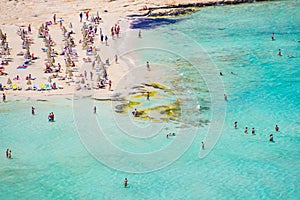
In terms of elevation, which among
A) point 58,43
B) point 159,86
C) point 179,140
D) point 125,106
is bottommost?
point 179,140

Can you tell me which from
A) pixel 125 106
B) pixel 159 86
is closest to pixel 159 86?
pixel 159 86

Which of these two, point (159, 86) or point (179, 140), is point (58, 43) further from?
point (179, 140)

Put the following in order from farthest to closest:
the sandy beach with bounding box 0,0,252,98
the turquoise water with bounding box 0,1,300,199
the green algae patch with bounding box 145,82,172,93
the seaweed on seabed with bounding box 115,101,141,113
Result: 1. the sandy beach with bounding box 0,0,252,98
2. the green algae patch with bounding box 145,82,172,93
3. the seaweed on seabed with bounding box 115,101,141,113
4. the turquoise water with bounding box 0,1,300,199

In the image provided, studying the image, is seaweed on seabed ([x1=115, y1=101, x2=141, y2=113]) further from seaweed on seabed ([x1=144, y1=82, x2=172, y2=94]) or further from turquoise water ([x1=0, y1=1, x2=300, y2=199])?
seaweed on seabed ([x1=144, y1=82, x2=172, y2=94])

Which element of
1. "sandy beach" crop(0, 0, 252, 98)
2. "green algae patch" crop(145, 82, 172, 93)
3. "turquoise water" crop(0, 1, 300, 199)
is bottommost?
"turquoise water" crop(0, 1, 300, 199)

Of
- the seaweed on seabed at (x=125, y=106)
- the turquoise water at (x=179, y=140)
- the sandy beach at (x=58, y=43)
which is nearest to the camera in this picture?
the turquoise water at (x=179, y=140)

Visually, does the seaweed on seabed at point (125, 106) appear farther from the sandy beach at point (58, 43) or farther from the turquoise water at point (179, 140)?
the sandy beach at point (58, 43)

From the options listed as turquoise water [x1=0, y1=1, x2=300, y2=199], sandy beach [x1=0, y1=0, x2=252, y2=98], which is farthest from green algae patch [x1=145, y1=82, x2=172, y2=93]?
sandy beach [x1=0, y1=0, x2=252, y2=98]

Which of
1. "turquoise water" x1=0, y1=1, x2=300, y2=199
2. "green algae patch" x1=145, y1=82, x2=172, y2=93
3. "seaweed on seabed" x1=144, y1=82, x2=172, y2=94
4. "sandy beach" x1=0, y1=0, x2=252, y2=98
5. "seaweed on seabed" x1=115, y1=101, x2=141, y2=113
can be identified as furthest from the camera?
"sandy beach" x1=0, y1=0, x2=252, y2=98

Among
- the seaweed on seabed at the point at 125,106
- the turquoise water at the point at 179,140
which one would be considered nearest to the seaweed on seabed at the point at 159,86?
the turquoise water at the point at 179,140
